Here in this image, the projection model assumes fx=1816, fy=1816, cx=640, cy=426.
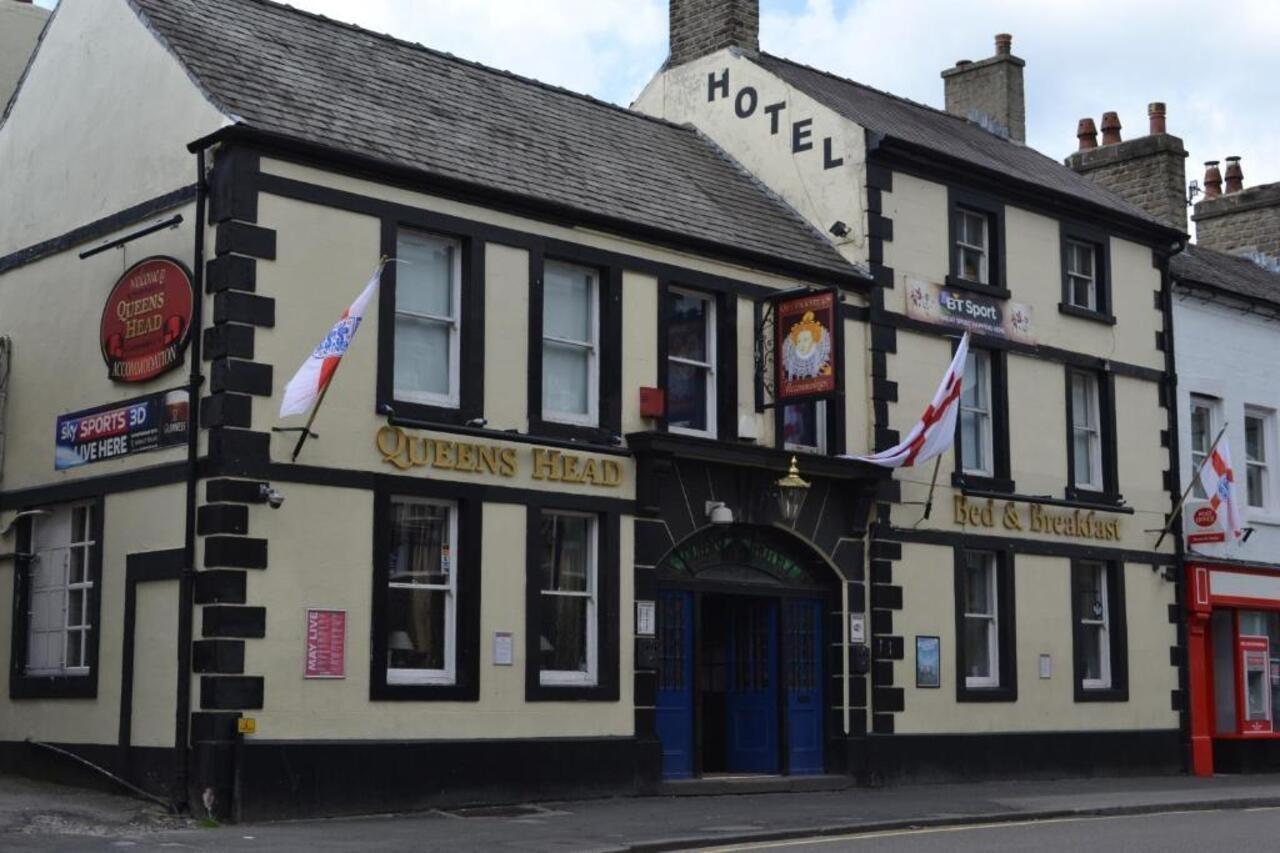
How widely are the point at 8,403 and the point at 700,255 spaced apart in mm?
8143

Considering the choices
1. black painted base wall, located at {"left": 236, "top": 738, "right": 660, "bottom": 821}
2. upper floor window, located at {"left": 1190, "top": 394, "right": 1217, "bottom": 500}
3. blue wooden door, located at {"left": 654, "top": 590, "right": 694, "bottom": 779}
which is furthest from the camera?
upper floor window, located at {"left": 1190, "top": 394, "right": 1217, "bottom": 500}

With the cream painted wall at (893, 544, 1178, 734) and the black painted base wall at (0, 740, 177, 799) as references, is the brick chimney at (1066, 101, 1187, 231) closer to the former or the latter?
the cream painted wall at (893, 544, 1178, 734)

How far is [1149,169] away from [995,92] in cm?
291

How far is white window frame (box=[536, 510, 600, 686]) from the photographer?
19.6 meters

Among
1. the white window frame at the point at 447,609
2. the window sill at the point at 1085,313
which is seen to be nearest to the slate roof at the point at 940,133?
the window sill at the point at 1085,313

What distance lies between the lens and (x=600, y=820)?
17484mm

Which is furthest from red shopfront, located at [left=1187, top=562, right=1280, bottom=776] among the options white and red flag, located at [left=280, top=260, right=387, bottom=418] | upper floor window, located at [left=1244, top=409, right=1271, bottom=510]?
white and red flag, located at [left=280, top=260, right=387, bottom=418]

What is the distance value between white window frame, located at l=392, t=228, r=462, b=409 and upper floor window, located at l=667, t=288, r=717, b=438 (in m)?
3.08

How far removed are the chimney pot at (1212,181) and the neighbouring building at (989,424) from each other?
747 cm

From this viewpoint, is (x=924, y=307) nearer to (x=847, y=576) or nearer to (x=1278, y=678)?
(x=847, y=576)

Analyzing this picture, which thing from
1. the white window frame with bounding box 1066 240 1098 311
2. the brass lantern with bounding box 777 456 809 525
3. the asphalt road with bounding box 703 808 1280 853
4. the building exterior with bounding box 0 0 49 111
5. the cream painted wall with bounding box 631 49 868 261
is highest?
the building exterior with bounding box 0 0 49 111

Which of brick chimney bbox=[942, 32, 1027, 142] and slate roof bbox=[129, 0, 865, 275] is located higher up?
brick chimney bbox=[942, 32, 1027, 142]

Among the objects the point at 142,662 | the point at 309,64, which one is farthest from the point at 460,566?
the point at 309,64

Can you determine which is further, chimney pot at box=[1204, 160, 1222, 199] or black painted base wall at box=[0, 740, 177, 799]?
chimney pot at box=[1204, 160, 1222, 199]
